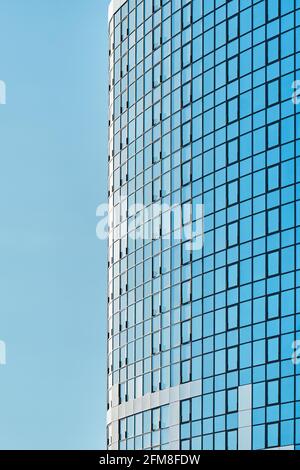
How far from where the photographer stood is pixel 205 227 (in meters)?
77.5

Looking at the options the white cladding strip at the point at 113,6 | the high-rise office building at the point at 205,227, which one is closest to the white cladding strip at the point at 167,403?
the high-rise office building at the point at 205,227

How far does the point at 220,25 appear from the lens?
3088 inches

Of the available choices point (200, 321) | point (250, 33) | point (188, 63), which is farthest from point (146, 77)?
point (200, 321)

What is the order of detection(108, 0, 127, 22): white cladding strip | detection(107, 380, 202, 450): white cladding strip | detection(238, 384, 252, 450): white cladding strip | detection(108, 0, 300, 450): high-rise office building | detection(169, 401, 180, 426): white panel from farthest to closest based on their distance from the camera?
1. detection(108, 0, 127, 22): white cladding strip
2. detection(169, 401, 180, 426): white panel
3. detection(107, 380, 202, 450): white cladding strip
4. detection(238, 384, 252, 450): white cladding strip
5. detection(108, 0, 300, 450): high-rise office building

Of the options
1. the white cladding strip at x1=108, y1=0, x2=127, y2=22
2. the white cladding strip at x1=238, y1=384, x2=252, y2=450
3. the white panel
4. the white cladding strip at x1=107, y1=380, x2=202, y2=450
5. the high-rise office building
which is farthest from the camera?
the white cladding strip at x1=108, y1=0, x2=127, y2=22

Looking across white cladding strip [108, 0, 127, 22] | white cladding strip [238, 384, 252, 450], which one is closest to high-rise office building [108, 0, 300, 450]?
white cladding strip [238, 384, 252, 450]

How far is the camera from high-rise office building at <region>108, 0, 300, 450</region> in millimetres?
70062

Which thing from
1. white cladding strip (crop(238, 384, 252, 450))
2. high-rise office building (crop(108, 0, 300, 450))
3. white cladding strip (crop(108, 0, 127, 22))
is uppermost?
white cladding strip (crop(108, 0, 127, 22))

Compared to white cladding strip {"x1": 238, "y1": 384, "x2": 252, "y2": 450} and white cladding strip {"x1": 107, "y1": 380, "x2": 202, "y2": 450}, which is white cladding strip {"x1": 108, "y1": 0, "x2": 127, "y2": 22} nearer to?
white cladding strip {"x1": 107, "y1": 380, "x2": 202, "y2": 450}

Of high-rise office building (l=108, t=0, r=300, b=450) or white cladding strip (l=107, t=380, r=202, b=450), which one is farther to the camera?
white cladding strip (l=107, t=380, r=202, b=450)

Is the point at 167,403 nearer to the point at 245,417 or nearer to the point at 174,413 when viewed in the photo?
the point at 174,413

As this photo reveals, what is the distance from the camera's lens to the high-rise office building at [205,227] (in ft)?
230

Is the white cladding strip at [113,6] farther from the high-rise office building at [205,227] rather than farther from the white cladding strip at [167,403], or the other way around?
the white cladding strip at [167,403]

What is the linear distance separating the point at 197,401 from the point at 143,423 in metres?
7.91
